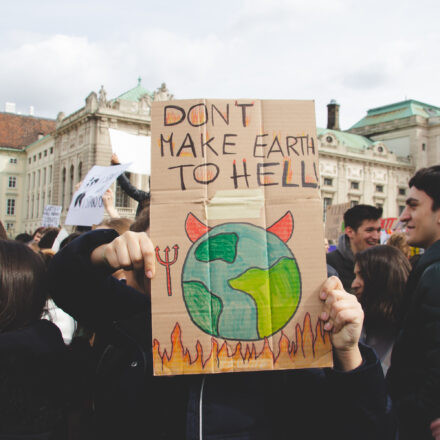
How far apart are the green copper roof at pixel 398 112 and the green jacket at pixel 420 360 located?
50751 millimetres

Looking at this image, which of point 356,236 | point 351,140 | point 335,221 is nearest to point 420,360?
point 356,236

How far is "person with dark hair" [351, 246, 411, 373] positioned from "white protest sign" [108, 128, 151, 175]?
7.08 feet

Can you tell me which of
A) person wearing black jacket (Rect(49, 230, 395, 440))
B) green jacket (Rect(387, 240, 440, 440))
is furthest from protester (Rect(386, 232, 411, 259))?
person wearing black jacket (Rect(49, 230, 395, 440))

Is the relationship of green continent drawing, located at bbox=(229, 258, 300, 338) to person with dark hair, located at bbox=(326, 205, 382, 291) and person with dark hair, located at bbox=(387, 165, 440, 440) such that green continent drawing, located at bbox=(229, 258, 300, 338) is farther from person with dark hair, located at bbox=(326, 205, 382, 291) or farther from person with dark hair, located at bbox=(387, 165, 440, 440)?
person with dark hair, located at bbox=(326, 205, 382, 291)

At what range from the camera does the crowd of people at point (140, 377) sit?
1.32 metres

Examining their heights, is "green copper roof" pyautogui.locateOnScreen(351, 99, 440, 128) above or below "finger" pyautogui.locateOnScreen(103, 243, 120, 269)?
above

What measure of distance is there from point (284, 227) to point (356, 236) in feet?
10.5

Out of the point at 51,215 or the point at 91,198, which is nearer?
the point at 91,198

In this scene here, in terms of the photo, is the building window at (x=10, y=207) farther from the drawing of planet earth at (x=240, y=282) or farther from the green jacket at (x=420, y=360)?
the drawing of planet earth at (x=240, y=282)

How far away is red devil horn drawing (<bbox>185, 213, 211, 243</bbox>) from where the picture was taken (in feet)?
4.39

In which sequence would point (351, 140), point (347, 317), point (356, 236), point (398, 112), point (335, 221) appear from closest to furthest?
1. point (347, 317)
2. point (356, 236)
3. point (335, 221)
4. point (351, 140)
5. point (398, 112)

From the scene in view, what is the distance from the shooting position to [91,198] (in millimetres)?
4688

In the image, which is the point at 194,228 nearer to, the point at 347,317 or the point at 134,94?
the point at 347,317

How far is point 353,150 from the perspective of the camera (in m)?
43.8
